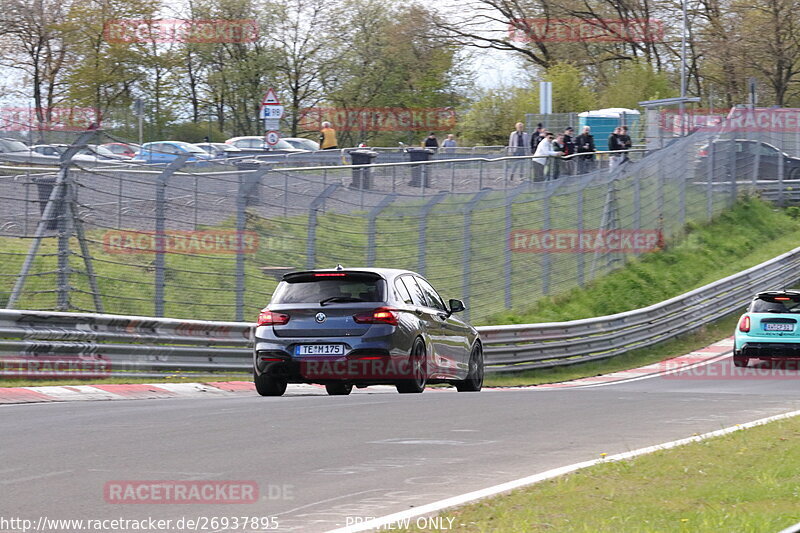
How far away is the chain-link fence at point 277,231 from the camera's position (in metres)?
15.4

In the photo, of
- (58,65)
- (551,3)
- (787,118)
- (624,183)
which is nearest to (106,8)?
(58,65)

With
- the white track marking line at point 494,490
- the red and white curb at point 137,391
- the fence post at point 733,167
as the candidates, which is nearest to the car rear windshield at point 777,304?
the red and white curb at point 137,391

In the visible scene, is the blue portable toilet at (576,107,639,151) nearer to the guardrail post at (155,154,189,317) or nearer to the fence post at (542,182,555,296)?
the fence post at (542,182,555,296)

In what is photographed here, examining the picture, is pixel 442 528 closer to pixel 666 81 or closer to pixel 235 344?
pixel 235 344

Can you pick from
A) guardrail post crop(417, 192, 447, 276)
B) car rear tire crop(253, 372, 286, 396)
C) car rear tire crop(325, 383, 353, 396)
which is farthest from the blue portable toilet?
car rear tire crop(253, 372, 286, 396)

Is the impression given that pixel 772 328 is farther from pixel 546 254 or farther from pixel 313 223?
pixel 313 223

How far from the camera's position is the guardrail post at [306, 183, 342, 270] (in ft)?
57.8

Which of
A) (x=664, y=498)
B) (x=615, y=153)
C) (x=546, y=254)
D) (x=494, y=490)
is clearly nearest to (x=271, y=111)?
(x=615, y=153)

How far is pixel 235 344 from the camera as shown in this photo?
1677 centimetres

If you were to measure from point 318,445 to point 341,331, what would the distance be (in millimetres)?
3788

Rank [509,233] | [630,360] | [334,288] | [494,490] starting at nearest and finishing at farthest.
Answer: [494,490] < [334,288] < [509,233] < [630,360]

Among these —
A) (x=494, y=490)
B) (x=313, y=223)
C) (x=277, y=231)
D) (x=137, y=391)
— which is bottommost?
(x=137, y=391)

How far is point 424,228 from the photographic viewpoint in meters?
20.4

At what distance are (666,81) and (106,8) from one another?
25786 mm
